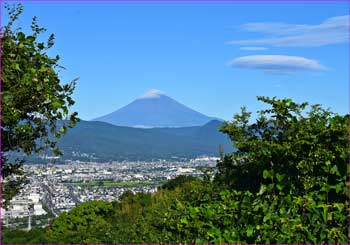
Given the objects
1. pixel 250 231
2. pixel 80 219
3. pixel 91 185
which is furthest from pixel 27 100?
pixel 91 185

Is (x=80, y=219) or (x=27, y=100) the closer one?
(x=27, y=100)

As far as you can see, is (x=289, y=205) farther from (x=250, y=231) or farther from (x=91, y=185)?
(x=91, y=185)

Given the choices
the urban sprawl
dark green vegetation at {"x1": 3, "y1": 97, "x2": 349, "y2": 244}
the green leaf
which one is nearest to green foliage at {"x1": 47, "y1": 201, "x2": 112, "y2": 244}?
the urban sprawl

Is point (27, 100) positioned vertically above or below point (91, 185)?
above

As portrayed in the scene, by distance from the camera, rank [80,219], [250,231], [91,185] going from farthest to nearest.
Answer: [91,185], [80,219], [250,231]

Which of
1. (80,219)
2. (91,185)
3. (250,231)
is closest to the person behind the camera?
(250,231)

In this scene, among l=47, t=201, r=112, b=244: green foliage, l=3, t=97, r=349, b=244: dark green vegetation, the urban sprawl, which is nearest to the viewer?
l=3, t=97, r=349, b=244: dark green vegetation

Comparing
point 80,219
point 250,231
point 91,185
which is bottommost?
point 80,219

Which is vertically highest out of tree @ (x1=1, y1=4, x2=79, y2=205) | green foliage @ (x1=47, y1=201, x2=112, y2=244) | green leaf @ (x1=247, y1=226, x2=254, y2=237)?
tree @ (x1=1, y1=4, x2=79, y2=205)

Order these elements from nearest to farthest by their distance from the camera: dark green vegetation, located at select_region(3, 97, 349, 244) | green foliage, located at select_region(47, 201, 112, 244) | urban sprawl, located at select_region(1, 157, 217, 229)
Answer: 1. dark green vegetation, located at select_region(3, 97, 349, 244)
2. green foliage, located at select_region(47, 201, 112, 244)
3. urban sprawl, located at select_region(1, 157, 217, 229)

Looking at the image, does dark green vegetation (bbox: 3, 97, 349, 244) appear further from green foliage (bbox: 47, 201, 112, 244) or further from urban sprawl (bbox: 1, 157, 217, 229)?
urban sprawl (bbox: 1, 157, 217, 229)
